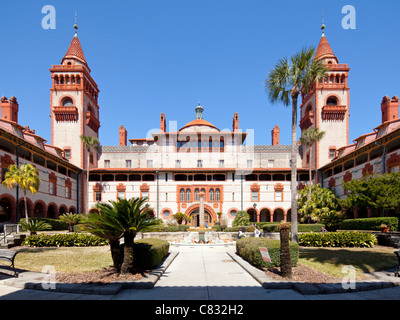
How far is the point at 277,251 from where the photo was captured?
11242 mm

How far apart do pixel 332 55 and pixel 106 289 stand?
4946cm

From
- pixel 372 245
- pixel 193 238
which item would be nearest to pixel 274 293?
pixel 372 245

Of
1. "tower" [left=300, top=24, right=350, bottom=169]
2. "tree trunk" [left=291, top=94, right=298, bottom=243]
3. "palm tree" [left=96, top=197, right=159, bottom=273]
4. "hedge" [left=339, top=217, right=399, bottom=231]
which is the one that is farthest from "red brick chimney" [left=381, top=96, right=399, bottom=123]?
"palm tree" [left=96, top=197, right=159, bottom=273]

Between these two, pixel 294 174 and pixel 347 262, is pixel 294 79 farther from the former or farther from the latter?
pixel 347 262

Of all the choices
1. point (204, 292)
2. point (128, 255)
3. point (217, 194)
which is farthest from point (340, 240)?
point (217, 194)

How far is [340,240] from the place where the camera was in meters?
18.4

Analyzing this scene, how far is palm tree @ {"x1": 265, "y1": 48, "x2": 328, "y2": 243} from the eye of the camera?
1772 centimetres

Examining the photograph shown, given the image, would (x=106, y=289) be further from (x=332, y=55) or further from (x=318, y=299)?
(x=332, y=55)

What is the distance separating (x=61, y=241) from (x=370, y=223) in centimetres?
2572

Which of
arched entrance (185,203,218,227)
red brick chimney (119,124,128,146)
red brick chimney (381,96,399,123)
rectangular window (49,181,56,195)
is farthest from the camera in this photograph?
red brick chimney (119,124,128,146)

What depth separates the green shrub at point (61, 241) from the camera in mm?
18391

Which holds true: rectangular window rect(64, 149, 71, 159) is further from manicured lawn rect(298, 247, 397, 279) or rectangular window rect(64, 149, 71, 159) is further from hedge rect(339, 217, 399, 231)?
hedge rect(339, 217, 399, 231)

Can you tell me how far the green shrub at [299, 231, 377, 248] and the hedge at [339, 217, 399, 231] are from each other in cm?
575

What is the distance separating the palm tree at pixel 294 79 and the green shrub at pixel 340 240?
365cm
